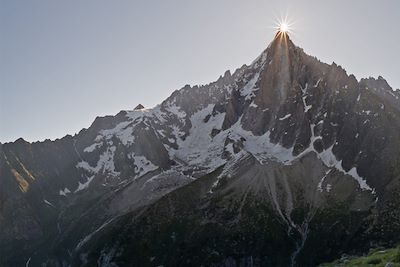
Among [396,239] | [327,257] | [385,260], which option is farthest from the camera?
[327,257]

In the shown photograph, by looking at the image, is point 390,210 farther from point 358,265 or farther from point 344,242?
point 358,265

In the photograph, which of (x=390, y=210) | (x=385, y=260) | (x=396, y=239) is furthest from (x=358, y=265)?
(x=390, y=210)

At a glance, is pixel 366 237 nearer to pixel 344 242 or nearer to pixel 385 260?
pixel 344 242

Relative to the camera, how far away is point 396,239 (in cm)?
18325

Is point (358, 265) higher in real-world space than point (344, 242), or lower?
higher

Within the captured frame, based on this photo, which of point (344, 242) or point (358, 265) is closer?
point (358, 265)

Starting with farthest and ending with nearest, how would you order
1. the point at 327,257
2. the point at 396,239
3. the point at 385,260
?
the point at 327,257 < the point at 396,239 < the point at 385,260

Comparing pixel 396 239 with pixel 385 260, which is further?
pixel 396 239

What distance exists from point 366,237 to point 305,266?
24.4m

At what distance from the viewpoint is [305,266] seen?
19750 cm

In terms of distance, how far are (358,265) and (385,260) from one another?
4.72 ft

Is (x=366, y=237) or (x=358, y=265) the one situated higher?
(x=358, y=265)

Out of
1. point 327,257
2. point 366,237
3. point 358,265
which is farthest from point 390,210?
point 358,265

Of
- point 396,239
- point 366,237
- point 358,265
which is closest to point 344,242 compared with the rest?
point 366,237
